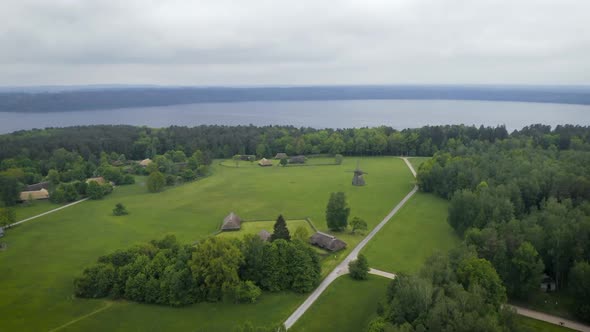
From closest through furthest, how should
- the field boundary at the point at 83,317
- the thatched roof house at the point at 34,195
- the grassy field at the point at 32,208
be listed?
1. the field boundary at the point at 83,317
2. the grassy field at the point at 32,208
3. the thatched roof house at the point at 34,195

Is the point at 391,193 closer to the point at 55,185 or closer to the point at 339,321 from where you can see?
the point at 339,321

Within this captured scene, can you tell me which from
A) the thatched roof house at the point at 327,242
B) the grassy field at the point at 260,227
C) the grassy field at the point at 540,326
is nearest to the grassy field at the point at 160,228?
the thatched roof house at the point at 327,242

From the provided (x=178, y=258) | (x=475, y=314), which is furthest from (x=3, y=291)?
(x=475, y=314)

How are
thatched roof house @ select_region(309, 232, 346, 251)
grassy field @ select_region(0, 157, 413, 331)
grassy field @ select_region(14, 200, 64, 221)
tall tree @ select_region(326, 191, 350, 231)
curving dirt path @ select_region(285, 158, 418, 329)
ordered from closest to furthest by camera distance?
curving dirt path @ select_region(285, 158, 418, 329) → grassy field @ select_region(0, 157, 413, 331) → thatched roof house @ select_region(309, 232, 346, 251) → tall tree @ select_region(326, 191, 350, 231) → grassy field @ select_region(14, 200, 64, 221)

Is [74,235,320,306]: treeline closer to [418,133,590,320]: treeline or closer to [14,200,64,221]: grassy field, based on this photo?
[418,133,590,320]: treeline

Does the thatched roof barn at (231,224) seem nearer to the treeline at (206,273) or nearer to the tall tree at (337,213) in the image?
the tall tree at (337,213)

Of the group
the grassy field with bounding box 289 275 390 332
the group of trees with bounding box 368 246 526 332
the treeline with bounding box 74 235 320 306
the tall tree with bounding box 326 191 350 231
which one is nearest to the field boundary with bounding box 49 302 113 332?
the treeline with bounding box 74 235 320 306
